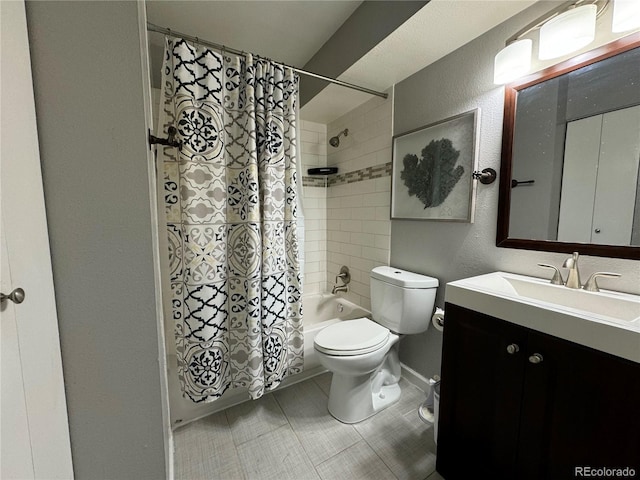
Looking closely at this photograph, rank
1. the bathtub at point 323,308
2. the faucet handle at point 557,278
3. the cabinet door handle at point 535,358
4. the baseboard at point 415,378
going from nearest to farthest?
the cabinet door handle at point 535,358, the faucet handle at point 557,278, the baseboard at point 415,378, the bathtub at point 323,308

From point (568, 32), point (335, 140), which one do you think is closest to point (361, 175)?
point (335, 140)

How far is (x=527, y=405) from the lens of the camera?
32.6 inches

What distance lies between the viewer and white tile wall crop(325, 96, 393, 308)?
1875mm

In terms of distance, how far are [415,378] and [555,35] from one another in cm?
188

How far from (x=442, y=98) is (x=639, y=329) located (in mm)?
1343

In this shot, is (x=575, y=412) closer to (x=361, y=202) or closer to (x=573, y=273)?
(x=573, y=273)

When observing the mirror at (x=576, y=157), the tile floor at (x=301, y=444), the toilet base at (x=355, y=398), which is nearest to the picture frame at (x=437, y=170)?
the mirror at (x=576, y=157)

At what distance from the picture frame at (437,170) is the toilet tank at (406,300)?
15.9 inches

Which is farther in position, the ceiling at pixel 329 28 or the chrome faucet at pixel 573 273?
the ceiling at pixel 329 28

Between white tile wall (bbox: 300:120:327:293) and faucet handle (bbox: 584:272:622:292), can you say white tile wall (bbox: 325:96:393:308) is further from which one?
faucet handle (bbox: 584:272:622:292)

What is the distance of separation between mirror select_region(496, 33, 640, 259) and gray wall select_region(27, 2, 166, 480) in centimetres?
149

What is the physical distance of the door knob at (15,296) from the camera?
0.50 meters

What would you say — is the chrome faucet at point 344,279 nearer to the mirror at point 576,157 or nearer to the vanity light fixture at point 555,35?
the mirror at point 576,157

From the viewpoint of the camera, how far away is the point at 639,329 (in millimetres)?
624
